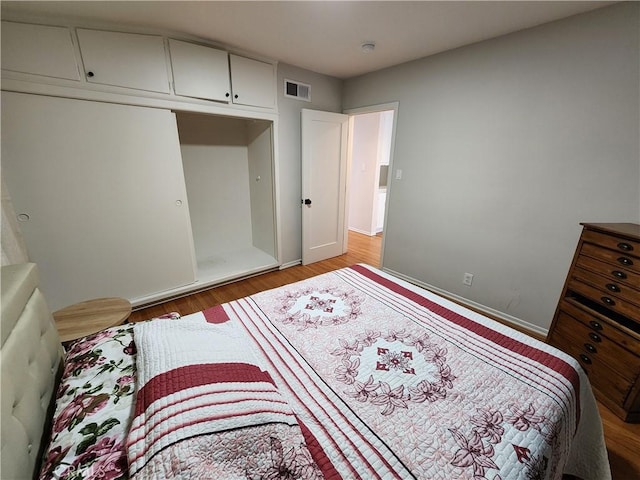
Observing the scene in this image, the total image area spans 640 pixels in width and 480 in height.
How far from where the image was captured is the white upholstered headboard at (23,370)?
620 mm

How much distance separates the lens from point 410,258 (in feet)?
9.98

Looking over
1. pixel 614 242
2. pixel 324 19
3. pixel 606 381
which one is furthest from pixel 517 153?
pixel 324 19

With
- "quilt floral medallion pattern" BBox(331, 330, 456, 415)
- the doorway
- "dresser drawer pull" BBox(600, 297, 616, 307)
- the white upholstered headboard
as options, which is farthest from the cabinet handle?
the doorway

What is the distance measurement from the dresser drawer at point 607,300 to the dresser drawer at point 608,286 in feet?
0.05

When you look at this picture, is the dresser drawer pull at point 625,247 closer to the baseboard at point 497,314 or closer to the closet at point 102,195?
the baseboard at point 497,314

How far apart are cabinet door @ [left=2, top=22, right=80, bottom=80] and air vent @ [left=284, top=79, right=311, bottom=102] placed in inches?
71.4

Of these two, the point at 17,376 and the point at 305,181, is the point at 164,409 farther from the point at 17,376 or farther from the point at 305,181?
the point at 305,181

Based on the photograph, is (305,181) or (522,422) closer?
(522,422)

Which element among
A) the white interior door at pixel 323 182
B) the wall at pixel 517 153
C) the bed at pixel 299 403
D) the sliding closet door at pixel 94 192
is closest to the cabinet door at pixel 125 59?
the sliding closet door at pixel 94 192

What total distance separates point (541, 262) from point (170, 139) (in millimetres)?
3365

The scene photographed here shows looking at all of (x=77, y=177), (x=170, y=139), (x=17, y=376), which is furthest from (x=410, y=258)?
(x=77, y=177)

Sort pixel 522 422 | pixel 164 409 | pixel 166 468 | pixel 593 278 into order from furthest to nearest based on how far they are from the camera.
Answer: pixel 593 278 < pixel 522 422 < pixel 164 409 < pixel 166 468

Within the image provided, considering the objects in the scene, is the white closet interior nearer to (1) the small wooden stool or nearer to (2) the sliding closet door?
(2) the sliding closet door

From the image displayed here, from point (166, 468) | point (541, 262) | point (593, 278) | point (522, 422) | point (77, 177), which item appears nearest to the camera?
point (166, 468)
